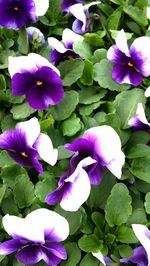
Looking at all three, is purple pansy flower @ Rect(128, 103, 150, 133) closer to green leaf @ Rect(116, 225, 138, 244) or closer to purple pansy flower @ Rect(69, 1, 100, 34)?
green leaf @ Rect(116, 225, 138, 244)

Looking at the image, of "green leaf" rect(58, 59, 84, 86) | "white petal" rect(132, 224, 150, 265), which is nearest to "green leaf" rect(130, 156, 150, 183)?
"white petal" rect(132, 224, 150, 265)

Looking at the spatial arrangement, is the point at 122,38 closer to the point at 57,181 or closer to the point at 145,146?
the point at 145,146

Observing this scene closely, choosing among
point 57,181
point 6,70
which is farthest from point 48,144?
point 6,70

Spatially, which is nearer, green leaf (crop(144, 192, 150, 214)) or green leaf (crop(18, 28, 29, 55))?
green leaf (crop(144, 192, 150, 214))

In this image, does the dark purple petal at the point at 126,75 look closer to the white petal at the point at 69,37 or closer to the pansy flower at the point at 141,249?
the white petal at the point at 69,37

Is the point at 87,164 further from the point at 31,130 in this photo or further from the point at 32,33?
the point at 32,33

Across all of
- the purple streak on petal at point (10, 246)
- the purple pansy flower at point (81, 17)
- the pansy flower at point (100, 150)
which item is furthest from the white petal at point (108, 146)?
the purple pansy flower at point (81, 17)
